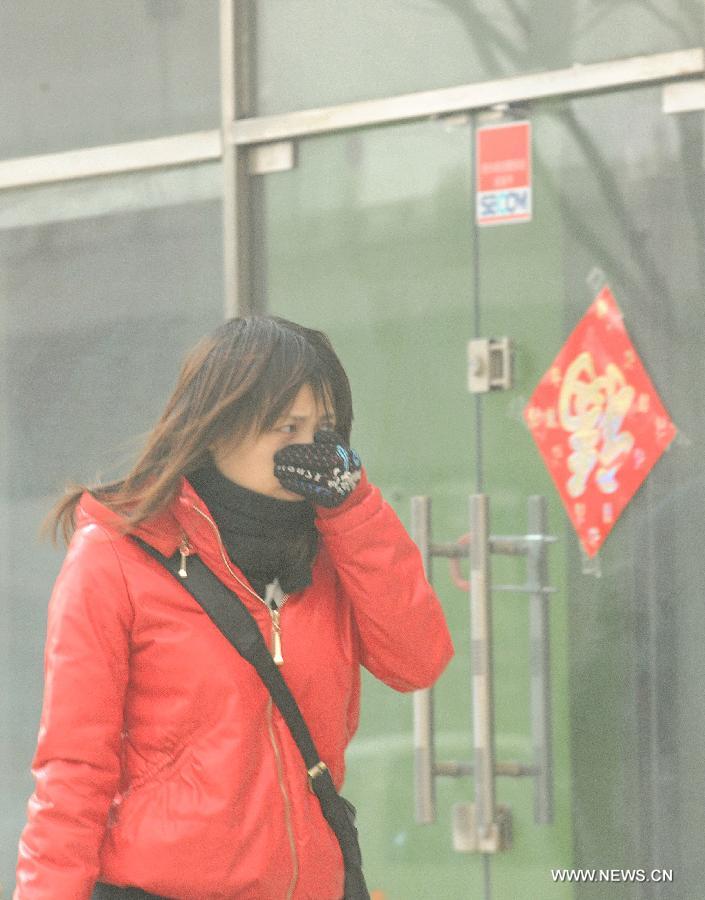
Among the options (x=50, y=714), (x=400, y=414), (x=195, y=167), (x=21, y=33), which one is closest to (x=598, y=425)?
(x=400, y=414)

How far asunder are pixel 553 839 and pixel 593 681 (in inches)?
16.7

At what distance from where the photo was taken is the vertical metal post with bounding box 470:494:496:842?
13.0 feet

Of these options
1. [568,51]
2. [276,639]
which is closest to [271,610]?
[276,639]

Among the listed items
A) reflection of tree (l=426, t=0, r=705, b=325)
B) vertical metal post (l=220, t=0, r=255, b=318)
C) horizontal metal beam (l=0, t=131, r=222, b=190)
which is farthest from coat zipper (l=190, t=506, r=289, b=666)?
horizontal metal beam (l=0, t=131, r=222, b=190)

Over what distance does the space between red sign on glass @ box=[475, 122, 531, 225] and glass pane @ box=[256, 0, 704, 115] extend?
6.2 inches

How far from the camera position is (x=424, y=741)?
13.1ft

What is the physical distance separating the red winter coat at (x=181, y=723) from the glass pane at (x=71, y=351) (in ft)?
7.72

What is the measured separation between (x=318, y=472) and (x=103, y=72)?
297 centimetres

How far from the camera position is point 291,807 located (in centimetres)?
235

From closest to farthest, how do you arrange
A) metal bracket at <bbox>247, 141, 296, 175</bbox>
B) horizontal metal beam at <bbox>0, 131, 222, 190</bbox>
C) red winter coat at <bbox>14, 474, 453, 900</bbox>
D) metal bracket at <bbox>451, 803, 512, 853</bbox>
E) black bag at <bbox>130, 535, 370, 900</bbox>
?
red winter coat at <bbox>14, 474, 453, 900</bbox> < black bag at <bbox>130, 535, 370, 900</bbox> < metal bracket at <bbox>451, 803, 512, 853</bbox> < metal bracket at <bbox>247, 141, 296, 175</bbox> < horizontal metal beam at <bbox>0, 131, 222, 190</bbox>

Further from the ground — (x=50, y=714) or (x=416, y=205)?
(x=416, y=205)

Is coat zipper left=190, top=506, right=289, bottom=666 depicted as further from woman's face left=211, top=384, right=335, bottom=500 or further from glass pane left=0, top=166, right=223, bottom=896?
glass pane left=0, top=166, right=223, bottom=896

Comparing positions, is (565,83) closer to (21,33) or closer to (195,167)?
(195,167)

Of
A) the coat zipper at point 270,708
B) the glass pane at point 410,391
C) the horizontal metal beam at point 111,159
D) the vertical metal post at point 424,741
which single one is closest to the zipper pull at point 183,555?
the coat zipper at point 270,708
